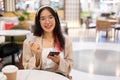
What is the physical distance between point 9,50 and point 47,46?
247 centimetres

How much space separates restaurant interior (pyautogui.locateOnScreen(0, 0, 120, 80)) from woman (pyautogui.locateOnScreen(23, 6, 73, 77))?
1.54 ft

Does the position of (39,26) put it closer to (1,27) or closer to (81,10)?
(1,27)

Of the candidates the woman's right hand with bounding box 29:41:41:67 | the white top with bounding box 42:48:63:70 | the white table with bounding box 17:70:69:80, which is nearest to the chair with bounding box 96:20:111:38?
the white top with bounding box 42:48:63:70

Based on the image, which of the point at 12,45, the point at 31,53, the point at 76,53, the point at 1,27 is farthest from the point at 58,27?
the point at 76,53

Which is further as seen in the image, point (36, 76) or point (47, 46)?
point (47, 46)

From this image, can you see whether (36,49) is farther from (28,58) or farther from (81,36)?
(81,36)

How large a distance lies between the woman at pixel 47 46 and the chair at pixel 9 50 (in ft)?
7.41

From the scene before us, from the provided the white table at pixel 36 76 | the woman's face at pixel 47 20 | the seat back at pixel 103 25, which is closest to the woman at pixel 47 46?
the woman's face at pixel 47 20

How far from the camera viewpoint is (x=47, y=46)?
223 centimetres

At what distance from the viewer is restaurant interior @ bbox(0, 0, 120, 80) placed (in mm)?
4586

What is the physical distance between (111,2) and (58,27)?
10977 mm

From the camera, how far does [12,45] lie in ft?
16.2

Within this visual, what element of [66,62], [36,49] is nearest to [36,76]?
[36,49]

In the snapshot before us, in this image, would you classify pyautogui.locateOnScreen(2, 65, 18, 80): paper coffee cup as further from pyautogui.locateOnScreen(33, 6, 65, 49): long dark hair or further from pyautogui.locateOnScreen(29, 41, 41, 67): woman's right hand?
pyautogui.locateOnScreen(33, 6, 65, 49): long dark hair
